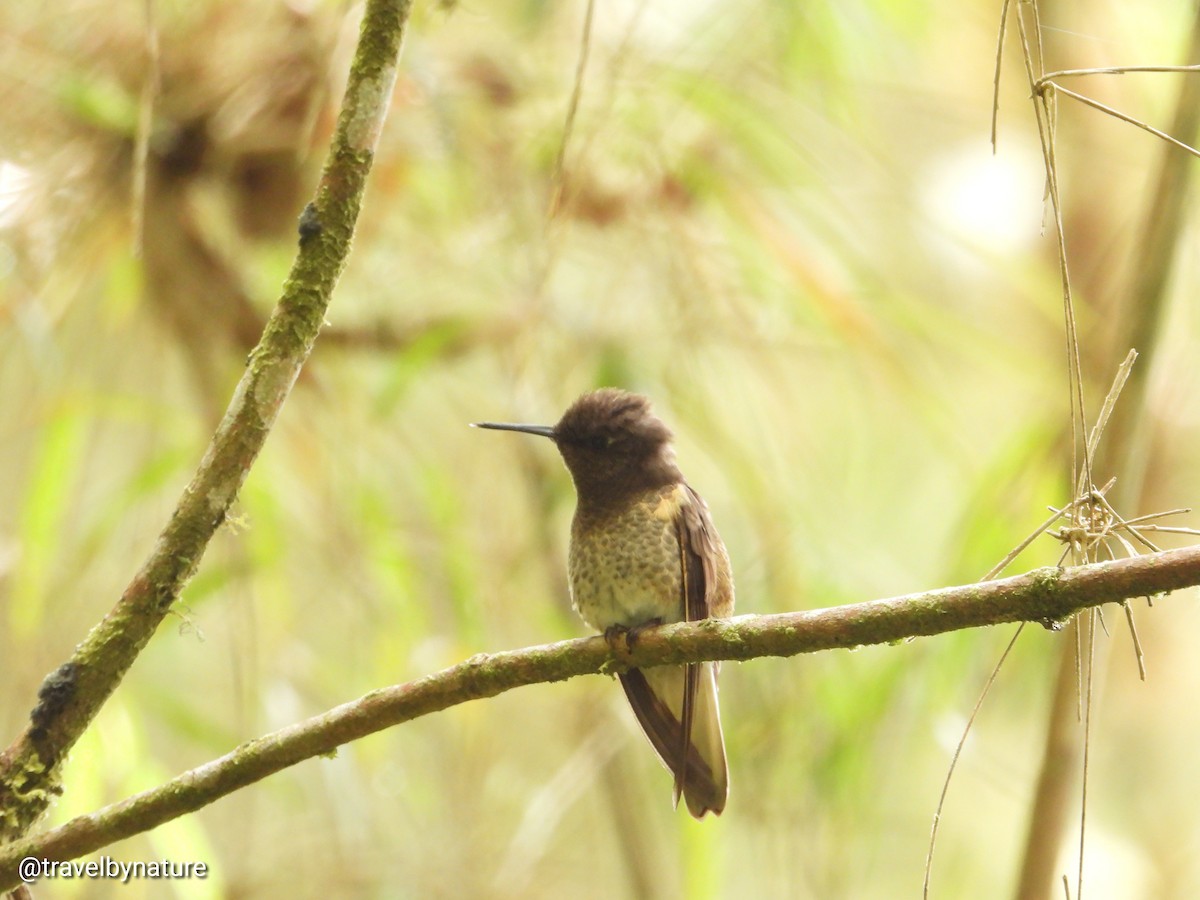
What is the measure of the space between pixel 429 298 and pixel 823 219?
1.26 meters

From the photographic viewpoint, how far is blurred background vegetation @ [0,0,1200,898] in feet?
10.5

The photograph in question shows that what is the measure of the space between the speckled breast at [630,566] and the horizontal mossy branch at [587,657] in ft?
2.61

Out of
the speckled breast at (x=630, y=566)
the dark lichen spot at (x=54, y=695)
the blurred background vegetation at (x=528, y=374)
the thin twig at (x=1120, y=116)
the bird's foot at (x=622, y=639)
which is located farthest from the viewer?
the blurred background vegetation at (x=528, y=374)

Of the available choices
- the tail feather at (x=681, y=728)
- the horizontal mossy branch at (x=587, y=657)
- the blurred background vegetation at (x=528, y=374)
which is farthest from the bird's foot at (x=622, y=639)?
the blurred background vegetation at (x=528, y=374)

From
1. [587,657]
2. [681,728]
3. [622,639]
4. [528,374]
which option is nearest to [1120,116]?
[587,657]

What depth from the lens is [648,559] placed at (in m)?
2.60

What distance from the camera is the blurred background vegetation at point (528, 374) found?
319cm

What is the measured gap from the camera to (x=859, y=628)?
54.6 inches

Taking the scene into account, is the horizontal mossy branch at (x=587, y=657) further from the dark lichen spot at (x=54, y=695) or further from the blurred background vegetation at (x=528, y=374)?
the blurred background vegetation at (x=528, y=374)

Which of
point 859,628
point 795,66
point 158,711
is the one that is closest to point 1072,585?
point 859,628

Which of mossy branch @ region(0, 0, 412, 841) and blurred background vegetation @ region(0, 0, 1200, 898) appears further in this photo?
blurred background vegetation @ region(0, 0, 1200, 898)

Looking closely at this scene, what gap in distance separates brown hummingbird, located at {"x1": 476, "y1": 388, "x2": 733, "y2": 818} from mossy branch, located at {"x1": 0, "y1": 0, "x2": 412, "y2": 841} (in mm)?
959

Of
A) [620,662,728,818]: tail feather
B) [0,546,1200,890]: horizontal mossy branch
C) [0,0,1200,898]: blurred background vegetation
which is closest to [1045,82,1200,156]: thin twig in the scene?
[0,546,1200,890]: horizontal mossy branch

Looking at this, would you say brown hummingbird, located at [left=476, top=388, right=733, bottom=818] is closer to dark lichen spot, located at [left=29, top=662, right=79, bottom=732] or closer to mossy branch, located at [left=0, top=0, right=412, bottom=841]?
mossy branch, located at [left=0, top=0, right=412, bottom=841]
